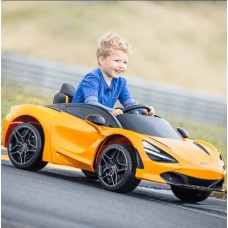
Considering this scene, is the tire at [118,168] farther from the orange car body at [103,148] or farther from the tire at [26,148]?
the tire at [26,148]

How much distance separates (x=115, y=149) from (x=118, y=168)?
0.15 m

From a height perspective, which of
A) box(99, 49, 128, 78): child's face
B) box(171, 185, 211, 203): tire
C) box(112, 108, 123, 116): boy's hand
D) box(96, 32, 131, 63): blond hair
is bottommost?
box(171, 185, 211, 203): tire

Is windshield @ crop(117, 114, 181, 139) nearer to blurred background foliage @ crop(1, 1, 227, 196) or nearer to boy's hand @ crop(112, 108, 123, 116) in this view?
boy's hand @ crop(112, 108, 123, 116)

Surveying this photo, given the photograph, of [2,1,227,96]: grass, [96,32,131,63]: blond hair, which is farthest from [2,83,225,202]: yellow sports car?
[2,1,227,96]: grass

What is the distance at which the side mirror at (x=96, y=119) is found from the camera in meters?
5.94

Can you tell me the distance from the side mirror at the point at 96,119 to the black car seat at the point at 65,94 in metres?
0.87

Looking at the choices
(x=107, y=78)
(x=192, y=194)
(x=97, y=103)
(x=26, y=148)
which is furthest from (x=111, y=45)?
(x=192, y=194)

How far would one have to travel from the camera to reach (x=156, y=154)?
599 cm

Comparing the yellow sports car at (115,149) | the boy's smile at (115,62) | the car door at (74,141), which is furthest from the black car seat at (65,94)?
the boy's smile at (115,62)

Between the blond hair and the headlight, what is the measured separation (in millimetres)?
731

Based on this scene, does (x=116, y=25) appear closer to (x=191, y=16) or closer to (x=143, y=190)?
(x=191, y=16)

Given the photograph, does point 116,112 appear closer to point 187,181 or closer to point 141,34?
point 187,181

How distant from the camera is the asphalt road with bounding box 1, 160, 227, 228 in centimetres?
493

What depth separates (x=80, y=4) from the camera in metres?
42.1
